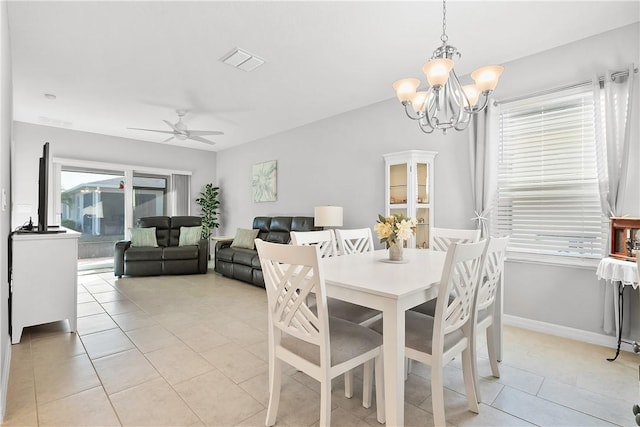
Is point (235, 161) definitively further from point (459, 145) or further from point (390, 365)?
point (390, 365)

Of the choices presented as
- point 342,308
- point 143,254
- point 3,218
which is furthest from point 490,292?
point 143,254

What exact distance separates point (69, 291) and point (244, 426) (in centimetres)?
240

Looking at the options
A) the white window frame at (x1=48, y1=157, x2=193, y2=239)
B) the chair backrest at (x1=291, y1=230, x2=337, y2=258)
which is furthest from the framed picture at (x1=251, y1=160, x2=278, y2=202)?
the chair backrest at (x1=291, y1=230, x2=337, y2=258)

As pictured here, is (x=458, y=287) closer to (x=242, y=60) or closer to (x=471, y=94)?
(x=471, y=94)

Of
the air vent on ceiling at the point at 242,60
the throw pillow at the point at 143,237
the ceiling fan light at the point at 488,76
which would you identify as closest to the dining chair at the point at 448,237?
the ceiling fan light at the point at 488,76

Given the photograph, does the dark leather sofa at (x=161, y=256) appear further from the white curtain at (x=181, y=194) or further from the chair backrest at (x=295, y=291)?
the chair backrest at (x=295, y=291)

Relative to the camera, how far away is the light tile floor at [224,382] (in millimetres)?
1737

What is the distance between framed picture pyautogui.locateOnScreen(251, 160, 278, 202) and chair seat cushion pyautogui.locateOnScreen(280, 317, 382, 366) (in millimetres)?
4605

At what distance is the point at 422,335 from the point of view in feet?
5.45

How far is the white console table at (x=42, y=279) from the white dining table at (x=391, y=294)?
8.53 feet

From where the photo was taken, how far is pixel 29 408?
1792mm

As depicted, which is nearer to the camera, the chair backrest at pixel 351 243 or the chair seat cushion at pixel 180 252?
the chair backrest at pixel 351 243

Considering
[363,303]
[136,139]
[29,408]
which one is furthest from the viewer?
[136,139]

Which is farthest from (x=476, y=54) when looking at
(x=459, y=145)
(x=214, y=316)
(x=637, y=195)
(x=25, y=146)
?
(x=25, y=146)
